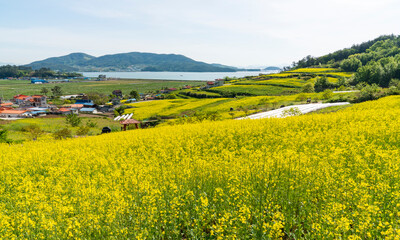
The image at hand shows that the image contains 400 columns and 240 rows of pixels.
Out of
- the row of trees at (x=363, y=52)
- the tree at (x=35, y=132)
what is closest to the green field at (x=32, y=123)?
the tree at (x=35, y=132)

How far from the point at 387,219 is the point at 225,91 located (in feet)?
306

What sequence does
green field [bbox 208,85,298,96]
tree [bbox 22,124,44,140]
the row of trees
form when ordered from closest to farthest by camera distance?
tree [bbox 22,124,44,140], green field [bbox 208,85,298,96], the row of trees

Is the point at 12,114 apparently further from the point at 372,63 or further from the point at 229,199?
the point at 372,63

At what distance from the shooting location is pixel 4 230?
18.1ft

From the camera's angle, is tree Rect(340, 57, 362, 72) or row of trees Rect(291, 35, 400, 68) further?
row of trees Rect(291, 35, 400, 68)

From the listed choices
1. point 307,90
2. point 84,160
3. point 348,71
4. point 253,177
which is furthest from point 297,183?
point 348,71

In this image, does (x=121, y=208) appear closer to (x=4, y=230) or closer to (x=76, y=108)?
(x=4, y=230)

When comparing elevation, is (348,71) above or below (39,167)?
above

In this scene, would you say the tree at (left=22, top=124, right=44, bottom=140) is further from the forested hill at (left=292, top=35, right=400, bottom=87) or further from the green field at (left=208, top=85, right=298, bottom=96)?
the forested hill at (left=292, top=35, right=400, bottom=87)

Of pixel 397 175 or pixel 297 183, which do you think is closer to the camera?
pixel 397 175

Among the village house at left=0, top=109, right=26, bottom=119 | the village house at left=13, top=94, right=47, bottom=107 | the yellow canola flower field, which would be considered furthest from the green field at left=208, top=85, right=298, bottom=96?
the village house at left=13, top=94, right=47, bottom=107

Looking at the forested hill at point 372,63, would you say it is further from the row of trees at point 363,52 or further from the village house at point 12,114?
the village house at point 12,114

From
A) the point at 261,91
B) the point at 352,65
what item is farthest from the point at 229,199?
the point at 352,65

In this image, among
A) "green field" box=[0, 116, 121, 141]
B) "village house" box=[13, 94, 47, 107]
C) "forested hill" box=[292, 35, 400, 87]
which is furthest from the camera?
"village house" box=[13, 94, 47, 107]
